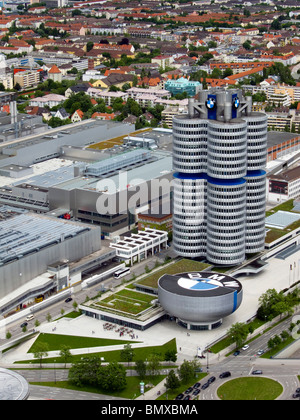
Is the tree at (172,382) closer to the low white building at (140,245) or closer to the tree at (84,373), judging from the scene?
the tree at (84,373)

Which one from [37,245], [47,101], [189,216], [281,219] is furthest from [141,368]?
[47,101]

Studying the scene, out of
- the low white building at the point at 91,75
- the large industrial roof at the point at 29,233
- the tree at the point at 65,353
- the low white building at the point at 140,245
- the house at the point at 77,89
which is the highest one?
the low white building at the point at 91,75

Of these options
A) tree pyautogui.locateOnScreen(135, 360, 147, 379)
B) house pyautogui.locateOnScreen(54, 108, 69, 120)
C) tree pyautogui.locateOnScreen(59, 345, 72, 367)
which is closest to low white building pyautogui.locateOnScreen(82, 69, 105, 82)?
house pyautogui.locateOnScreen(54, 108, 69, 120)

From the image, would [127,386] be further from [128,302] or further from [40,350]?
[128,302]

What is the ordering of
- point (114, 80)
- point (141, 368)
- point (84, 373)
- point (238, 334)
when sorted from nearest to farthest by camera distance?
point (84, 373)
point (141, 368)
point (238, 334)
point (114, 80)

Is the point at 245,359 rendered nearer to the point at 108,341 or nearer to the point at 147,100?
the point at 108,341

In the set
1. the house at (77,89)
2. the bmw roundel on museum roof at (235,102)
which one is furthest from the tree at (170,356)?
the house at (77,89)
